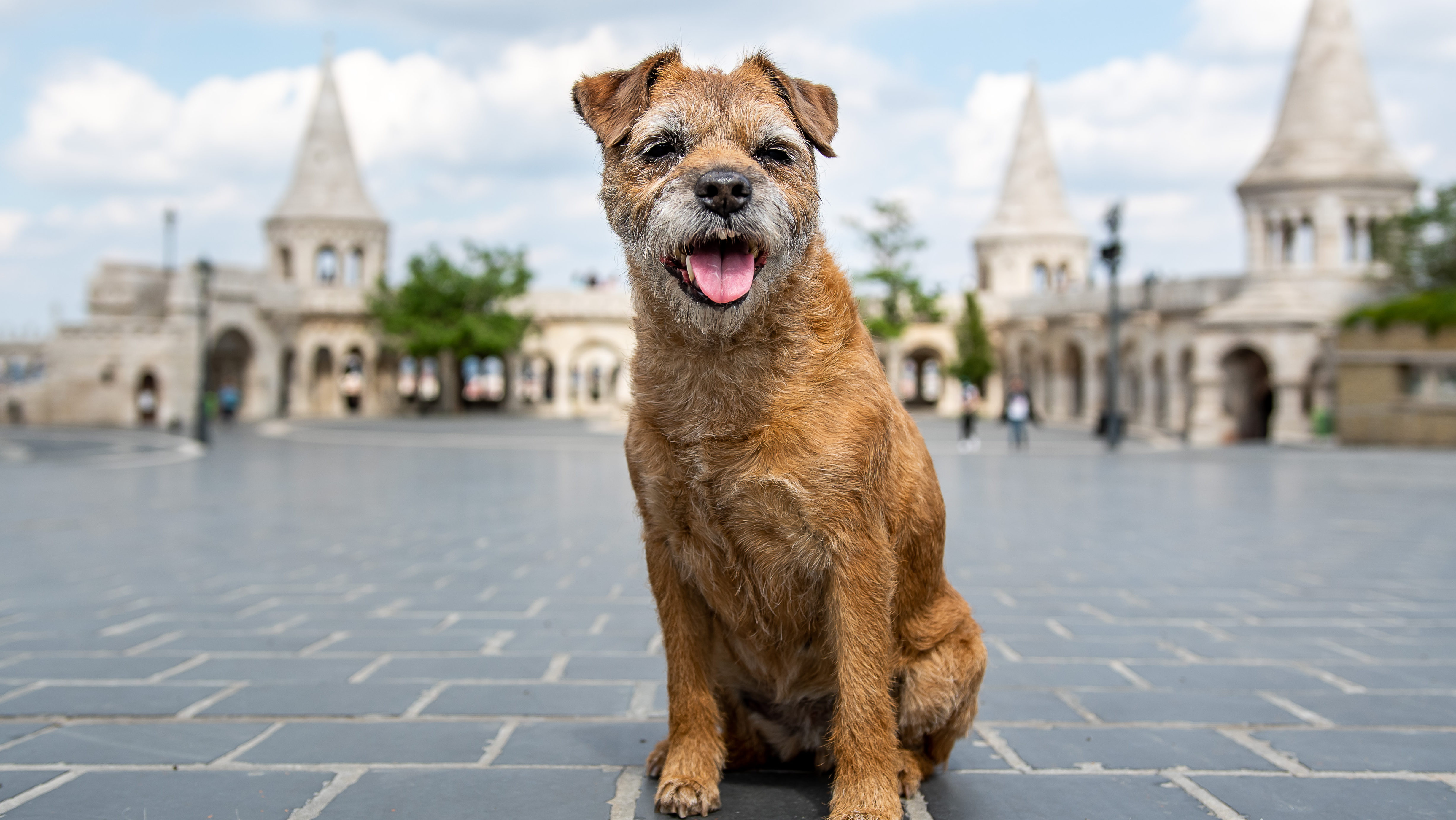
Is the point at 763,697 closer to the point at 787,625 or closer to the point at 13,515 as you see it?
the point at 787,625

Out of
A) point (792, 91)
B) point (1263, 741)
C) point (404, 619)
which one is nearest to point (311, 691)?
point (404, 619)

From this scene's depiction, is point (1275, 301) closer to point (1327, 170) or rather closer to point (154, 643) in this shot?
point (1327, 170)

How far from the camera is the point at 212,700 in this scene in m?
3.72

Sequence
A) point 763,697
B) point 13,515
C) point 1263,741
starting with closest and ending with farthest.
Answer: point 763,697 < point 1263,741 < point 13,515

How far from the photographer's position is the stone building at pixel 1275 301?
2827 cm

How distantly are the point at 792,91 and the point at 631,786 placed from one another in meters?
1.82

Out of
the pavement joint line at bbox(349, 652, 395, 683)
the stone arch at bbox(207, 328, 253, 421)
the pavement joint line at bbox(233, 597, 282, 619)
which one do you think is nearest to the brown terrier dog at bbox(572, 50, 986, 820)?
the pavement joint line at bbox(349, 652, 395, 683)

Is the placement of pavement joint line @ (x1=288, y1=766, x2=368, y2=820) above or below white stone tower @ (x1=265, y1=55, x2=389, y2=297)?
below

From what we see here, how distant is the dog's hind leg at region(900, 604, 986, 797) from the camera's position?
273 centimetres

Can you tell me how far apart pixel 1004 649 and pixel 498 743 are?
231 centimetres

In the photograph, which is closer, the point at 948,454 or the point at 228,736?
the point at 228,736

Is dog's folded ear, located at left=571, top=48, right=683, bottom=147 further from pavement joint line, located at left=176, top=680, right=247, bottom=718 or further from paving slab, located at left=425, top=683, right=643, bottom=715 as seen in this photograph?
pavement joint line, located at left=176, top=680, right=247, bottom=718

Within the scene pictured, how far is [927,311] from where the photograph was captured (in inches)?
1750

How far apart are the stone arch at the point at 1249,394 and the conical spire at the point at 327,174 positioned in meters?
33.9
